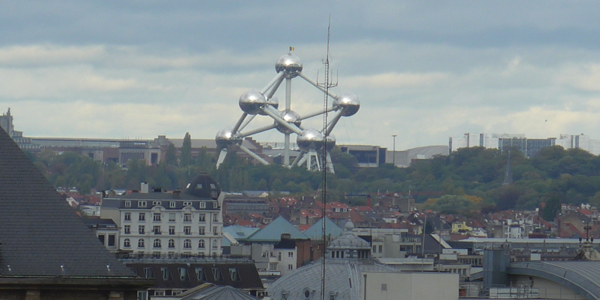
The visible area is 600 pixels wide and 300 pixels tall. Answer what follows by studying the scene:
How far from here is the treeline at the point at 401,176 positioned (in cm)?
14894

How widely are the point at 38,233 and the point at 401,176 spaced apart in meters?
164

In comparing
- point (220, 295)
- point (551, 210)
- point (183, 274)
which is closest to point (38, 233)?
point (220, 295)

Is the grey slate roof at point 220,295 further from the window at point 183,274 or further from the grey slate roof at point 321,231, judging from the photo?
the grey slate roof at point 321,231

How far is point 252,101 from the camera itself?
16588 centimetres

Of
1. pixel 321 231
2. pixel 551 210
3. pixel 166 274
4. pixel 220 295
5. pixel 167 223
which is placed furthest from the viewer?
pixel 551 210

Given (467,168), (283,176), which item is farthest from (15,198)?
(467,168)

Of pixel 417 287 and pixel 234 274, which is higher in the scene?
pixel 417 287

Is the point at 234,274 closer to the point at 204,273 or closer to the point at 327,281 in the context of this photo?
the point at 204,273

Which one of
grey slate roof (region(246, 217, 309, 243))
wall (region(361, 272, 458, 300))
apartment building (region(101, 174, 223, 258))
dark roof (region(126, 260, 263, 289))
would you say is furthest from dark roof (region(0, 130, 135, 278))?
grey slate roof (region(246, 217, 309, 243))

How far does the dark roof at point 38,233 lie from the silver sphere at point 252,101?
156m

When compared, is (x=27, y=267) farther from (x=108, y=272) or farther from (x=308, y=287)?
(x=308, y=287)

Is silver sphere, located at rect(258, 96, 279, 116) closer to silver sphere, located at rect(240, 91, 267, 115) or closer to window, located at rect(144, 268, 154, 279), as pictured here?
silver sphere, located at rect(240, 91, 267, 115)

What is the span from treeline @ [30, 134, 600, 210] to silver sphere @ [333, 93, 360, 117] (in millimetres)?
6782

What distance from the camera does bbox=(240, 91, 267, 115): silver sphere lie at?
16612cm
